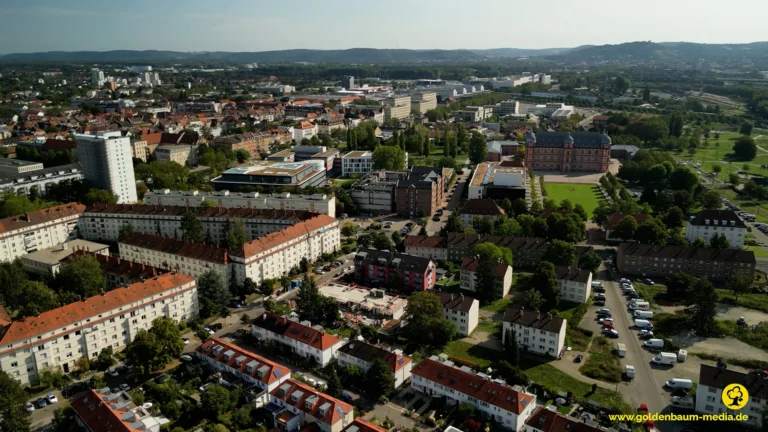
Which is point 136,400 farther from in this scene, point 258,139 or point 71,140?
point 258,139

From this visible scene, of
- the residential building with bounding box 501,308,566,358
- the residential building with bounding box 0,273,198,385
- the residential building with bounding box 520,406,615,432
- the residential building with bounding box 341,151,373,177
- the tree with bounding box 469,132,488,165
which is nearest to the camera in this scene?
the residential building with bounding box 520,406,615,432

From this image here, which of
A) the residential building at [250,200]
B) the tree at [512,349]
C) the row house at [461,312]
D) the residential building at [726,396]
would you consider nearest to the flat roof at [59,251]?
the residential building at [250,200]

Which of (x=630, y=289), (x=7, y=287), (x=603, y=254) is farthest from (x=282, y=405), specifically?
(x=603, y=254)

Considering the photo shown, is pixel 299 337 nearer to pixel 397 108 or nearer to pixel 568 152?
pixel 568 152

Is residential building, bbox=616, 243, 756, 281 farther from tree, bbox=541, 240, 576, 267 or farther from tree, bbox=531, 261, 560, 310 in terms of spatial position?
tree, bbox=531, 261, 560, 310

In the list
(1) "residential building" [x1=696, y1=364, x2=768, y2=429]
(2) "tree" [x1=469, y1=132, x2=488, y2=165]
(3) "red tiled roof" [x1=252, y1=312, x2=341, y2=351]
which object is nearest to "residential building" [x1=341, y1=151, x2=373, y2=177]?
(2) "tree" [x1=469, y1=132, x2=488, y2=165]

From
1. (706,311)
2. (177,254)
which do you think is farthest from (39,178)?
(706,311)
